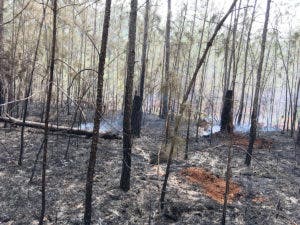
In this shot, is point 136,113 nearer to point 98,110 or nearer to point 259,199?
point 259,199

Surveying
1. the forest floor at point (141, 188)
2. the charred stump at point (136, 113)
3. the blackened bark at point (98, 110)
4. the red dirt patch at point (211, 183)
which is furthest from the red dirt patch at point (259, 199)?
the charred stump at point (136, 113)

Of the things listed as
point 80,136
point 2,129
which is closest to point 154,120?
point 80,136

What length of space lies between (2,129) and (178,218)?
9092mm

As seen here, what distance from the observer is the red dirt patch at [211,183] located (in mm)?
11661

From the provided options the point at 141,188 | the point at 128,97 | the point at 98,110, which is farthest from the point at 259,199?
the point at 98,110

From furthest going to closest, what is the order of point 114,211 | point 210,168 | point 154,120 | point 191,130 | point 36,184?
point 154,120, point 191,130, point 210,168, point 36,184, point 114,211

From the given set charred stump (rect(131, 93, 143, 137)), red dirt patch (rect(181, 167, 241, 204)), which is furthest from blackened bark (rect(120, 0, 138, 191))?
charred stump (rect(131, 93, 143, 137))

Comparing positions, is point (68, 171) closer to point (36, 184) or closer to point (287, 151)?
point (36, 184)

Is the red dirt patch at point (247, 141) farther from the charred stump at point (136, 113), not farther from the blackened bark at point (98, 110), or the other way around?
the blackened bark at point (98, 110)

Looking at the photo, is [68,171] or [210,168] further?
[210,168]

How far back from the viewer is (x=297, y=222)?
1046 centimetres

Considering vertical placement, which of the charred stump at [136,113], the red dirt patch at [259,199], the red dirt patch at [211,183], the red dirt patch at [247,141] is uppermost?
the charred stump at [136,113]

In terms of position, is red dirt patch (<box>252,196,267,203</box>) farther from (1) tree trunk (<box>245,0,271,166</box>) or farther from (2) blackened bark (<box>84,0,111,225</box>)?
(2) blackened bark (<box>84,0,111,225</box>)

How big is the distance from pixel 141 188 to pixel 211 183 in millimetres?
2494
